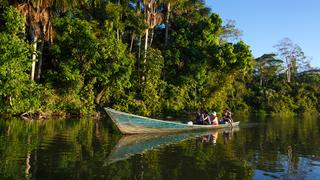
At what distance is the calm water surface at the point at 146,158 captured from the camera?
35.7ft

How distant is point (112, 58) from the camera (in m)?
35.8

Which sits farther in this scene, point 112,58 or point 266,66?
point 266,66

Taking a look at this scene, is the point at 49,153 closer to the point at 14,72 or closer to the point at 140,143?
the point at 140,143

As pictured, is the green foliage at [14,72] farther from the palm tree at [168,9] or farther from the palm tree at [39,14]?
the palm tree at [168,9]

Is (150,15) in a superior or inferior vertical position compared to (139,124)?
superior

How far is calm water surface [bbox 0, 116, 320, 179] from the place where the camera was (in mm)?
10875

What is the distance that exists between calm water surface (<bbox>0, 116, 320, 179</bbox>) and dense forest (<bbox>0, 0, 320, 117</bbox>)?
925 centimetres

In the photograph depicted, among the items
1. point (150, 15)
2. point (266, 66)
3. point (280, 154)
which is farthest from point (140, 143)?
point (266, 66)

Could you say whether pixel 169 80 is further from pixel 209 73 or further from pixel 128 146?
pixel 128 146

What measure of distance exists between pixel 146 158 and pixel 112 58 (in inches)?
915

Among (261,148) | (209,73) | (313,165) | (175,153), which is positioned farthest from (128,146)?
(209,73)

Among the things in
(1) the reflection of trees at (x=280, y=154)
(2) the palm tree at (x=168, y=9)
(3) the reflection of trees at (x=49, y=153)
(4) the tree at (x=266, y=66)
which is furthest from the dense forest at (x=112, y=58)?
(4) the tree at (x=266, y=66)

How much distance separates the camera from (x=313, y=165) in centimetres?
1320

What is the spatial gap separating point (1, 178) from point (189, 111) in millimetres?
35485
